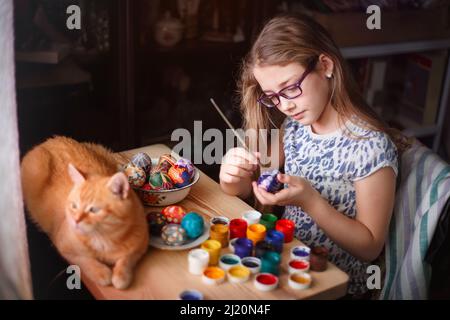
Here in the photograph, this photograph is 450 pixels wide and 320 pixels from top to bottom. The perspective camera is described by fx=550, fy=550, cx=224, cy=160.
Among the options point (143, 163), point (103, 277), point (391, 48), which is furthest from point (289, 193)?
point (391, 48)

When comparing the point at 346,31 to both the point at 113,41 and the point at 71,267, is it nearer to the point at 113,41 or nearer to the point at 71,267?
the point at 113,41

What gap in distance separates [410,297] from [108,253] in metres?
0.75

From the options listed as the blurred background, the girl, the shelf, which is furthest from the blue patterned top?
the shelf

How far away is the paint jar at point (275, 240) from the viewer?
115cm

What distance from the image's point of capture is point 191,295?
1024 millimetres

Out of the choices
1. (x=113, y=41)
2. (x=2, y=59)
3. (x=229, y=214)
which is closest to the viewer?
(x=2, y=59)

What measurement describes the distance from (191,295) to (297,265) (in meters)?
0.23

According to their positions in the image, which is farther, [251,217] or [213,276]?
[251,217]

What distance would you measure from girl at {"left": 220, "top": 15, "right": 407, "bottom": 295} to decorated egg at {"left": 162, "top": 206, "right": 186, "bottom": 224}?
18 cm

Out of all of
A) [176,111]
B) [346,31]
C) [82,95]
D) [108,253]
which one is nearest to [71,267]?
[108,253]

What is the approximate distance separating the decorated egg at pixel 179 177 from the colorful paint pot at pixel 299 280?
1.21 ft

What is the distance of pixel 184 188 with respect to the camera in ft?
4.29

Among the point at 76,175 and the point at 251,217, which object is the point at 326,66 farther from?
the point at 76,175

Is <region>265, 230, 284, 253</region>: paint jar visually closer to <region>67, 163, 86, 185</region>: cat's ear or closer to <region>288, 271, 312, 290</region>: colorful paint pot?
<region>288, 271, 312, 290</region>: colorful paint pot
